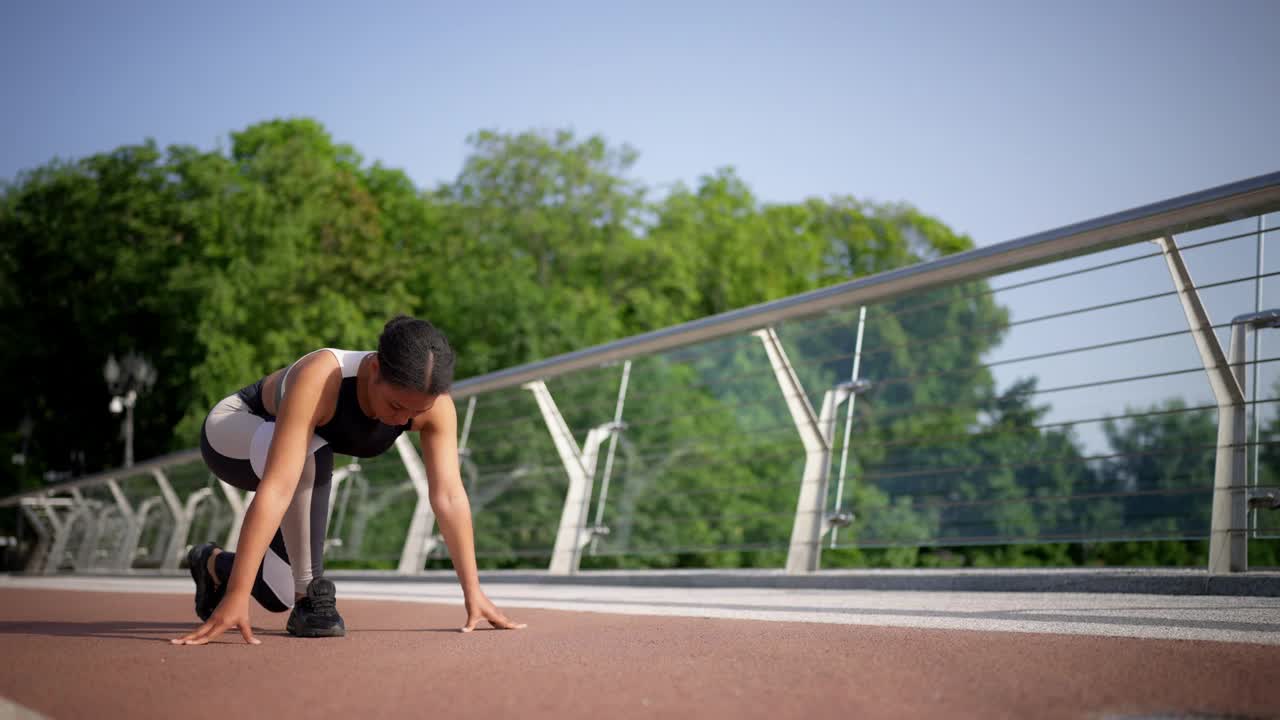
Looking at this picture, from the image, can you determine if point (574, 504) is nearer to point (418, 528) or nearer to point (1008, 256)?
point (418, 528)

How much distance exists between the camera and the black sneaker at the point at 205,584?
3.82 meters

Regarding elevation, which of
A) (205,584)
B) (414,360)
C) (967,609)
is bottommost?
(205,584)

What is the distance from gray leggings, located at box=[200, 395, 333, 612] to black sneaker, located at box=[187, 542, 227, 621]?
0.21 ft

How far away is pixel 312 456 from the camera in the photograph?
11.9 feet

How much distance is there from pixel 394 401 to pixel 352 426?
0.33 m

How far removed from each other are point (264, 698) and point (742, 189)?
41.5 m

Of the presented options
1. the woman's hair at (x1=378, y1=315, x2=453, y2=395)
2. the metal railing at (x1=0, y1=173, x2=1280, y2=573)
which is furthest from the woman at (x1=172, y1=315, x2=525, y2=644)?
the metal railing at (x1=0, y1=173, x2=1280, y2=573)

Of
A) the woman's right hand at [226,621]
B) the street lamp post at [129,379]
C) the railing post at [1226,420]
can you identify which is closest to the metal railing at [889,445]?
the railing post at [1226,420]

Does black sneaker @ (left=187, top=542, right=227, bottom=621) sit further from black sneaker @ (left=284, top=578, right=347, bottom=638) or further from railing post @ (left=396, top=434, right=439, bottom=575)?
railing post @ (left=396, top=434, right=439, bottom=575)

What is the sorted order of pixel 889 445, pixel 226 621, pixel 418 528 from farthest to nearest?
pixel 418 528 < pixel 889 445 < pixel 226 621

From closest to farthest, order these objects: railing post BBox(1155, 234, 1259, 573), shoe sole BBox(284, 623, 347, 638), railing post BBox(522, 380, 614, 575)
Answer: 1. shoe sole BBox(284, 623, 347, 638)
2. railing post BBox(1155, 234, 1259, 573)
3. railing post BBox(522, 380, 614, 575)

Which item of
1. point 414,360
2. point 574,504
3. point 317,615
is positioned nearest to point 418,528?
point 574,504

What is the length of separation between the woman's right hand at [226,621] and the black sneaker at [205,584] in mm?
630

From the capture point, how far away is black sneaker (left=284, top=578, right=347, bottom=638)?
348 centimetres
